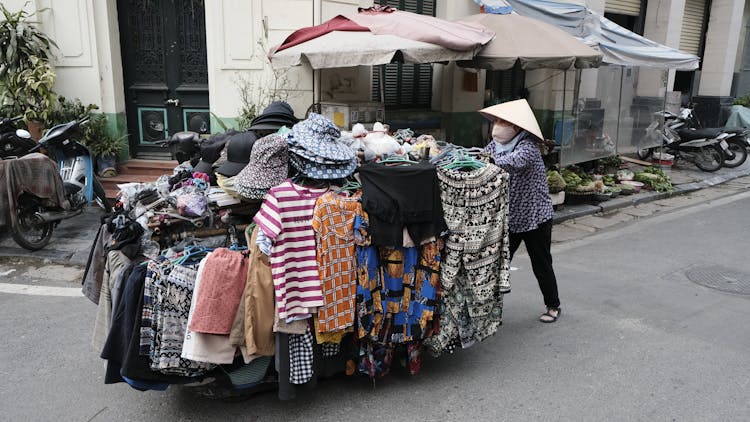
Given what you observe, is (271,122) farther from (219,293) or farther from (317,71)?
(317,71)

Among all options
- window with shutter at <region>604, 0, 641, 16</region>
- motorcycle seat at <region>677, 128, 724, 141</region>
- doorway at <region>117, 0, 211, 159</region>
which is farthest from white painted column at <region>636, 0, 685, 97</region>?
doorway at <region>117, 0, 211, 159</region>

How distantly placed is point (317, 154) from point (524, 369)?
80.4 inches

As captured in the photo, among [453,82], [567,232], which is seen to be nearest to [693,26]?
[453,82]

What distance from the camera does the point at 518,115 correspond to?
421 cm

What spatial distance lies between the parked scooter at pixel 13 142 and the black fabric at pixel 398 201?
5.20 metres

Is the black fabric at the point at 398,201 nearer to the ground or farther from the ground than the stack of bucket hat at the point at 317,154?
nearer to the ground

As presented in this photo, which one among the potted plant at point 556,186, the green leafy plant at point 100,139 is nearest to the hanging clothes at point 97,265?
the green leafy plant at point 100,139

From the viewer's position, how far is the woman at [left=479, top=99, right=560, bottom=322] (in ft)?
13.9

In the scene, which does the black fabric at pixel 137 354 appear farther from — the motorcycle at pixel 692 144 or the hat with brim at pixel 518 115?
the motorcycle at pixel 692 144

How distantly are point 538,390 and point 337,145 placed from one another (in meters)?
2.00

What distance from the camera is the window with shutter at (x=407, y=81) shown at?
9196 mm

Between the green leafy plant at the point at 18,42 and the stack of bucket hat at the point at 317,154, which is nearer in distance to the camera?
the stack of bucket hat at the point at 317,154

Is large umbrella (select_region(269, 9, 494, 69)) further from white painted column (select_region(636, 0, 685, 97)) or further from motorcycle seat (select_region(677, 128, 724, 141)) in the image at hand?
white painted column (select_region(636, 0, 685, 97))

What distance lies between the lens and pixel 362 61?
6.29m
